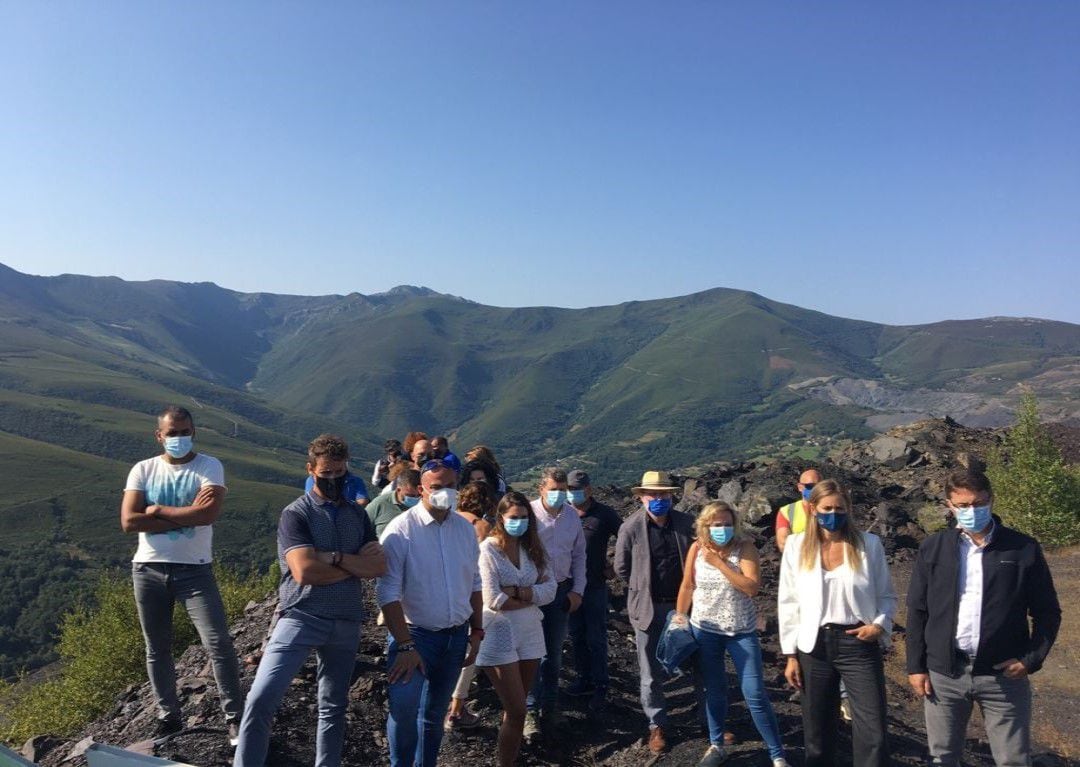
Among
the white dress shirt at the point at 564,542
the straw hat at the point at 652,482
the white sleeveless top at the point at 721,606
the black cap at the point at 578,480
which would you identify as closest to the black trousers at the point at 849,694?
the white sleeveless top at the point at 721,606

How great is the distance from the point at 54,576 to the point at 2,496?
3360cm

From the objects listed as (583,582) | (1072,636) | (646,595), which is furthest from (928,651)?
(1072,636)

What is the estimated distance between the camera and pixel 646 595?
6.03 m

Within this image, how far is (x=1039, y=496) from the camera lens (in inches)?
733

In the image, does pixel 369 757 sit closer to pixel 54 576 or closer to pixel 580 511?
pixel 580 511

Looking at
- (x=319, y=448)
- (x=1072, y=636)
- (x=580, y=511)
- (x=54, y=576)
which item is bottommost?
(x=54, y=576)

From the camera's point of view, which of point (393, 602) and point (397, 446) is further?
point (397, 446)

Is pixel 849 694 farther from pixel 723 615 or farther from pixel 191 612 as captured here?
pixel 191 612

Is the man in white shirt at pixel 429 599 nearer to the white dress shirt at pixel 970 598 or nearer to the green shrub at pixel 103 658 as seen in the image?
the white dress shirt at pixel 970 598

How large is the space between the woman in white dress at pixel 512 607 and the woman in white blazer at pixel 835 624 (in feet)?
5.88

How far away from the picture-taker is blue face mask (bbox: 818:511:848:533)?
15.5ft

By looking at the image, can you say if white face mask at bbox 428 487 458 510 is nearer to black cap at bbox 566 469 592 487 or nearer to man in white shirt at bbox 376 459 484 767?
man in white shirt at bbox 376 459 484 767

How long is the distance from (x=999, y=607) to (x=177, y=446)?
5.67 m

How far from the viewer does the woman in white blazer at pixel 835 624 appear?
461cm
